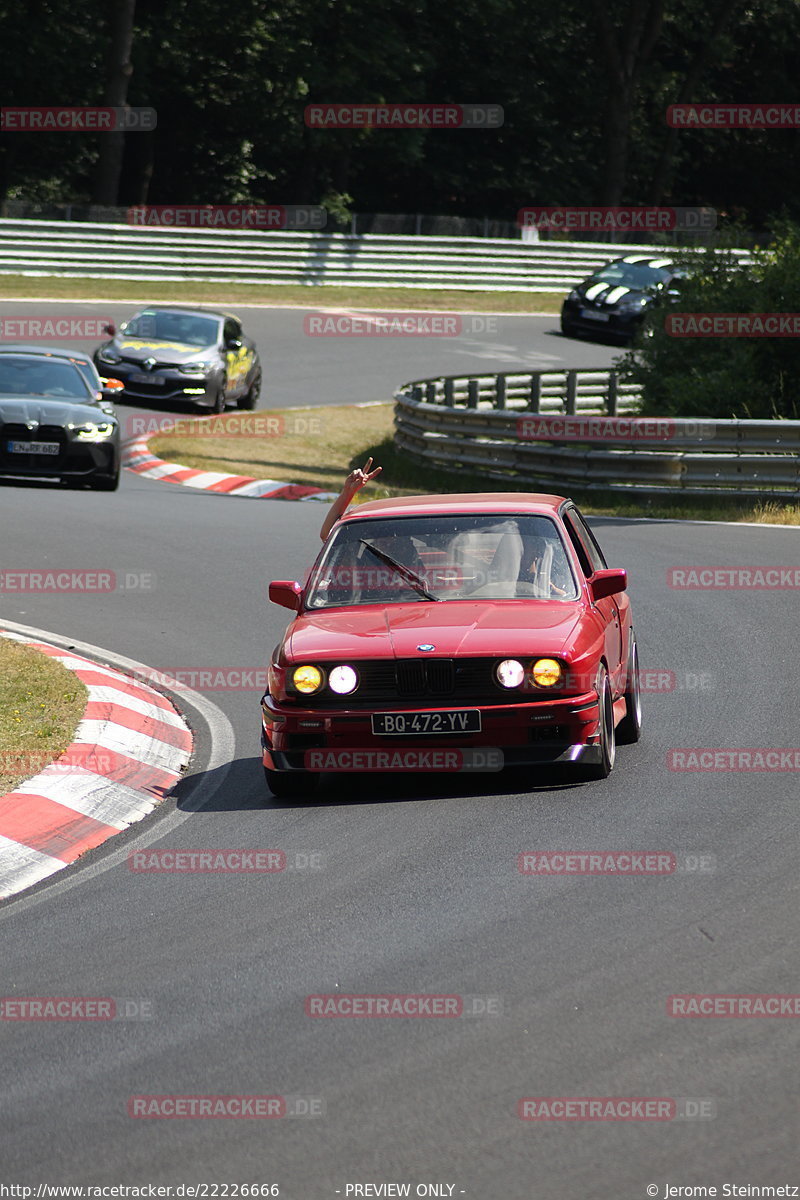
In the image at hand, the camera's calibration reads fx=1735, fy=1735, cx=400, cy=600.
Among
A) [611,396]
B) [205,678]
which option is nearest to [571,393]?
[611,396]

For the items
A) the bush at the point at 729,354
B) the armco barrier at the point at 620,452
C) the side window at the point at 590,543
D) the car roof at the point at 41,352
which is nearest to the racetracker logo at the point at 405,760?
the side window at the point at 590,543

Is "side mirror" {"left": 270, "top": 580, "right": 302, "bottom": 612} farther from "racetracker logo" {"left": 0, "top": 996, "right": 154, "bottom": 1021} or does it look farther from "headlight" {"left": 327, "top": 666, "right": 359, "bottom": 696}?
"racetracker logo" {"left": 0, "top": 996, "right": 154, "bottom": 1021}

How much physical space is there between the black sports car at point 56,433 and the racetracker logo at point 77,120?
1177 inches

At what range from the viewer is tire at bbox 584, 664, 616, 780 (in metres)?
8.33

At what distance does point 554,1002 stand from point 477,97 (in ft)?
192

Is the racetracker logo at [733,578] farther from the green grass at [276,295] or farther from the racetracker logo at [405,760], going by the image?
the green grass at [276,295]

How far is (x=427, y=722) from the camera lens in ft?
26.7

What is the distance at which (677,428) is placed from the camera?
19109mm

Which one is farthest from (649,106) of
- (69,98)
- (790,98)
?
(69,98)

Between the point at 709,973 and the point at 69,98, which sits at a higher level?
the point at 69,98

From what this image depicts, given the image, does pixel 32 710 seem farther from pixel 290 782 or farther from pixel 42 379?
pixel 42 379

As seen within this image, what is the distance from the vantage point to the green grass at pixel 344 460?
19.0 meters

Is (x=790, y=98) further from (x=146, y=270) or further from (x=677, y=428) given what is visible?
(x=677, y=428)

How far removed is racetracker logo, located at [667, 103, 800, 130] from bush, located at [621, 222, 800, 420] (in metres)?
38.4
